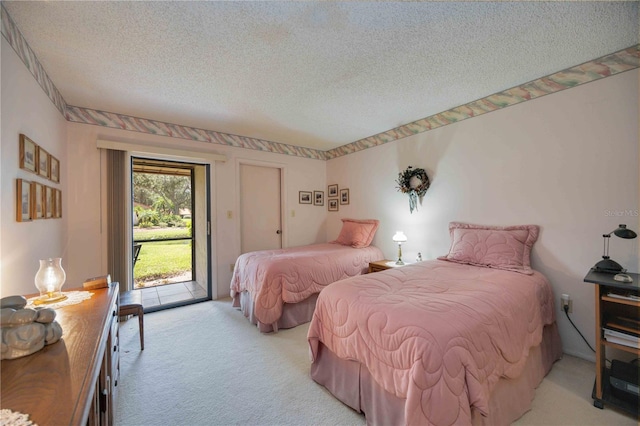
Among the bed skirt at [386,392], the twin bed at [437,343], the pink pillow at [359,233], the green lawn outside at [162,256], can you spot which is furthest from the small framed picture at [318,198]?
the bed skirt at [386,392]

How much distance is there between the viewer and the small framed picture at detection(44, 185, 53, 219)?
82.7 inches

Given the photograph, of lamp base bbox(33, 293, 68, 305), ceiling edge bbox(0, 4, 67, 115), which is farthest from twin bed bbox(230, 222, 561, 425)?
ceiling edge bbox(0, 4, 67, 115)

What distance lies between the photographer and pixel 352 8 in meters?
1.52

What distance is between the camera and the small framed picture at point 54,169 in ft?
7.38

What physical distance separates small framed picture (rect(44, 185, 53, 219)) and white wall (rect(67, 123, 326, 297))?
2.31 ft

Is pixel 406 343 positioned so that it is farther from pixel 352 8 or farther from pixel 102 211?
pixel 102 211

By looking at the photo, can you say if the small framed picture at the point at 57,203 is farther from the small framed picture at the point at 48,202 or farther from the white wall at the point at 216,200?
the white wall at the point at 216,200

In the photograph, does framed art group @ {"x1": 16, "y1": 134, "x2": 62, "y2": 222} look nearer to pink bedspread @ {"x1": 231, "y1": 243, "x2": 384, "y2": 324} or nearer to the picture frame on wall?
pink bedspread @ {"x1": 231, "y1": 243, "x2": 384, "y2": 324}

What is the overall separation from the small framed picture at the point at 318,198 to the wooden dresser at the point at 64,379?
392cm

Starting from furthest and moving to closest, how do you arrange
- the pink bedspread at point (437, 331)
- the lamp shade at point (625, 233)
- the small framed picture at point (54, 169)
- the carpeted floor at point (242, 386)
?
the small framed picture at point (54, 169) < the lamp shade at point (625, 233) < the carpeted floor at point (242, 386) < the pink bedspread at point (437, 331)

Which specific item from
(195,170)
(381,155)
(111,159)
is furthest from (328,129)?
(111,159)

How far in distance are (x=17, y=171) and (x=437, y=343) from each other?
8.86 ft

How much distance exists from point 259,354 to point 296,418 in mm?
824

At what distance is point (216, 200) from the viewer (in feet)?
12.5
